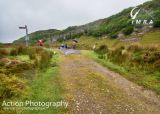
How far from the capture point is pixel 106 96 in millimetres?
15273

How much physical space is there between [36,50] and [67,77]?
15986mm

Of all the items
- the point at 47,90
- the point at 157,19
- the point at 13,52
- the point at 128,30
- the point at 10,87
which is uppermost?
the point at 157,19

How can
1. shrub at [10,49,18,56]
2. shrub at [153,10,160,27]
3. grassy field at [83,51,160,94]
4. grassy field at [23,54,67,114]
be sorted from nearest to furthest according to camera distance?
grassy field at [23,54,67,114], grassy field at [83,51,160,94], shrub at [10,49,18,56], shrub at [153,10,160,27]

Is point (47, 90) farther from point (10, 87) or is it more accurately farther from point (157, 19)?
point (157, 19)

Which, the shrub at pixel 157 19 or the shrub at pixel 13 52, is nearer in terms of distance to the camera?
the shrub at pixel 13 52

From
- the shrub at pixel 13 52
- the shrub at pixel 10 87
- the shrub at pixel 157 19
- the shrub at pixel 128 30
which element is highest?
the shrub at pixel 157 19

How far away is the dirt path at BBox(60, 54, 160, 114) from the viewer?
13.3 m

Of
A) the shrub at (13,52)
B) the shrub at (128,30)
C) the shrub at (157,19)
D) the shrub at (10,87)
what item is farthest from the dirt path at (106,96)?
the shrub at (128,30)

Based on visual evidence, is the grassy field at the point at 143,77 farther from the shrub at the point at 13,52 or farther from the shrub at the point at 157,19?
the shrub at the point at 157,19

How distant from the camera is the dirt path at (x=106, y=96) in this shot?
1331cm

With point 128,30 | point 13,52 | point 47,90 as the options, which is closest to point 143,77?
point 47,90

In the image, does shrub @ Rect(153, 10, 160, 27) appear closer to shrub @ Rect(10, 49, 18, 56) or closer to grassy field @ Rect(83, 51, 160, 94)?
shrub @ Rect(10, 49, 18, 56)

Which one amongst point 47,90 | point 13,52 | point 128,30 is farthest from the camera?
point 128,30

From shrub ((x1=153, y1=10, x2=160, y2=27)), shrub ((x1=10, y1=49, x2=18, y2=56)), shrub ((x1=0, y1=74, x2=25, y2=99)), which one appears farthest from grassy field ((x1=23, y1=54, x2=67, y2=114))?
shrub ((x1=153, y1=10, x2=160, y2=27))
